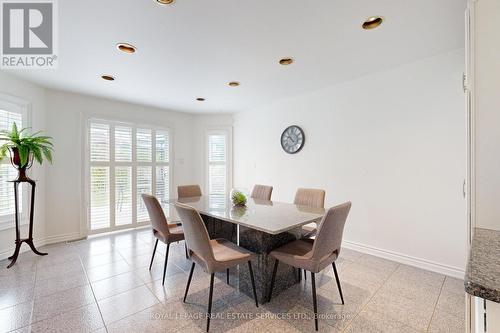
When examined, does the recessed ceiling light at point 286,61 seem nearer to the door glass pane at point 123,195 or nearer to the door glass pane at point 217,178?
the door glass pane at point 217,178

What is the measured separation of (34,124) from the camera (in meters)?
3.43

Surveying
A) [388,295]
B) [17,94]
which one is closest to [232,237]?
[388,295]

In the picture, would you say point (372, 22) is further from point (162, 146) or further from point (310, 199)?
point (162, 146)

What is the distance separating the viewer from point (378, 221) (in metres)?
3.07

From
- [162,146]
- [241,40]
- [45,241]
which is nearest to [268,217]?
[241,40]

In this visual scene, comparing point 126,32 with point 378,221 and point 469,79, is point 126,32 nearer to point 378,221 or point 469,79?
point 469,79

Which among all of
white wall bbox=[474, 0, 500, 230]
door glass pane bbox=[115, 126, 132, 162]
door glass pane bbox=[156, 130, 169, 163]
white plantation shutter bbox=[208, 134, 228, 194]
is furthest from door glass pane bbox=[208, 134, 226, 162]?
white wall bbox=[474, 0, 500, 230]

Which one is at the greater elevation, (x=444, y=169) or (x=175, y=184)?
(x=444, y=169)

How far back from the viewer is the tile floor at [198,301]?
1780 millimetres

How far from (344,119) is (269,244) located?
232cm

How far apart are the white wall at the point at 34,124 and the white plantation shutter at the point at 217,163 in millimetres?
2990

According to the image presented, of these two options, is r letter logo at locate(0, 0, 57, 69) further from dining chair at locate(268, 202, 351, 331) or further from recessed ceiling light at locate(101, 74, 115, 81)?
dining chair at locate(268, 202, 351, 331)

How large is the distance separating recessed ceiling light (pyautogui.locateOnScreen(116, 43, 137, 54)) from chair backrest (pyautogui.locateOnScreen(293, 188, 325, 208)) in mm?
2577

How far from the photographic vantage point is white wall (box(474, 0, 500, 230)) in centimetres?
108
